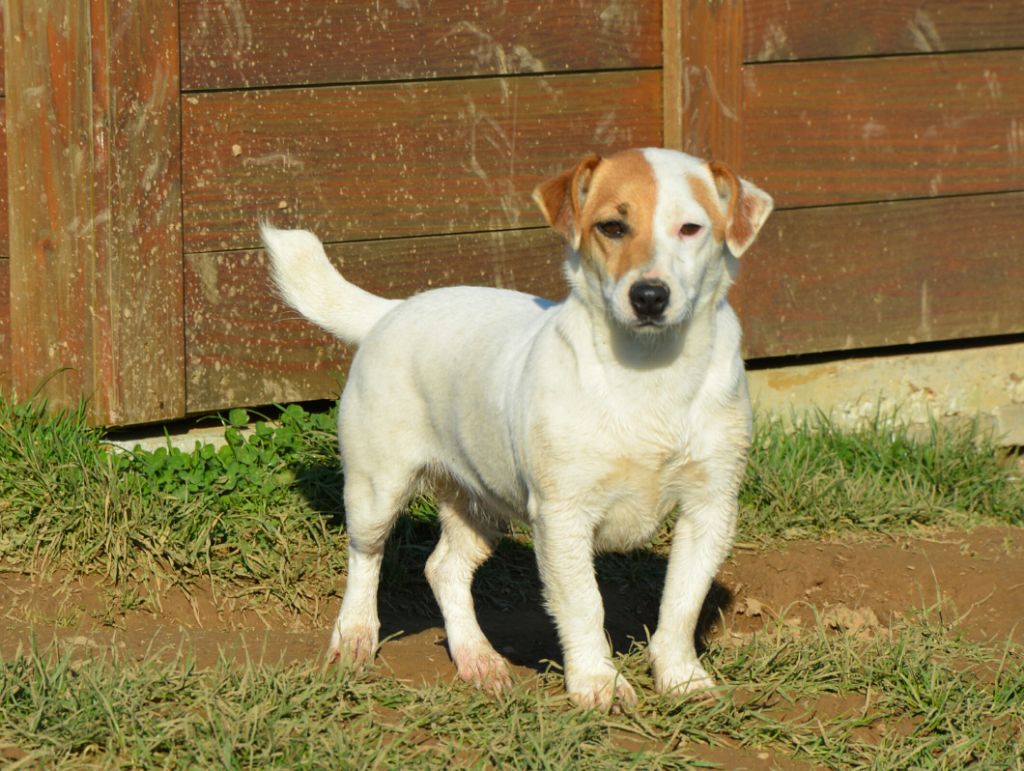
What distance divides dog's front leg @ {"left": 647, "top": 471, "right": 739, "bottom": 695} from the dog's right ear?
785 millimetres

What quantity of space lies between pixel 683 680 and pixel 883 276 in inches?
120

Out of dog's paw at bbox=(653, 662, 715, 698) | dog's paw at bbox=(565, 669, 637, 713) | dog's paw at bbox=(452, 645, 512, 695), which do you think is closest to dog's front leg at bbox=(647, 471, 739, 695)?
dog's paw at bbox=(653, 662, 715, 698)

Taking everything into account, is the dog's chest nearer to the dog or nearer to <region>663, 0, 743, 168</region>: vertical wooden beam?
the dog

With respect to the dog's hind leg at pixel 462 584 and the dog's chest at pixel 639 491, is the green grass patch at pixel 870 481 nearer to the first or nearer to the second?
the dog's hind leg at pixel 462 584

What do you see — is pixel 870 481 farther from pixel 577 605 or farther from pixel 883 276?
pixel 577 605

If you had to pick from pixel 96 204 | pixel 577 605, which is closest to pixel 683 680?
pixel 577 605

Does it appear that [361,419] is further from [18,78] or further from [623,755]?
[18,78]

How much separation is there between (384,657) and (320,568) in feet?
2.66

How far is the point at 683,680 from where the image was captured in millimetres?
4020

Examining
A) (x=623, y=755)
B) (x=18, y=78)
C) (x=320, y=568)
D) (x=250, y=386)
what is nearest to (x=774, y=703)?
(x=623, y=755)

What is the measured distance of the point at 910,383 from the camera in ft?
22.2

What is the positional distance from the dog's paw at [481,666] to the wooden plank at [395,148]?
1842 millimetres

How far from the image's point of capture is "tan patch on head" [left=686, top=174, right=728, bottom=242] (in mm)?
3836

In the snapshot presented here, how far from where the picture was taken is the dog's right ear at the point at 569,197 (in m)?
3.92
